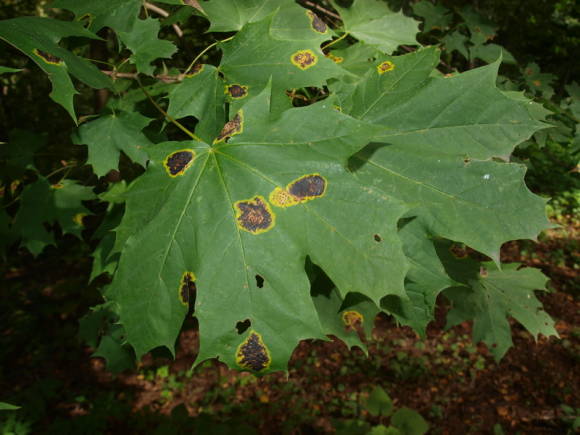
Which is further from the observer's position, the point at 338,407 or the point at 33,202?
the point at 338,407

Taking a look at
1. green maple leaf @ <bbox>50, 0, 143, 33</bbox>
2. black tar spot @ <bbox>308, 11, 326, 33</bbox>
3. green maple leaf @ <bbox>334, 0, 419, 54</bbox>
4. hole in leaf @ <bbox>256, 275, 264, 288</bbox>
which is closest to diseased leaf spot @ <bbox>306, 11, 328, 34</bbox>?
black tar spot @ <bbox>308, 11, 326, 33</bbox>

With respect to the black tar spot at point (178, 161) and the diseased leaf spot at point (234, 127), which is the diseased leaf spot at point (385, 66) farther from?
the black tar spot at point (178, 161)

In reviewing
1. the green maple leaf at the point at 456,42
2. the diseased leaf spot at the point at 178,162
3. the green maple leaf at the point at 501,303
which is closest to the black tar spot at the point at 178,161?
the diseased leaf spot at the point at 178,162

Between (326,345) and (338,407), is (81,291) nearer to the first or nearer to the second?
(326,345)

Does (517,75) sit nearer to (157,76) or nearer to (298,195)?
(157,76)

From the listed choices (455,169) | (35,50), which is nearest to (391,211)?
(455,169)

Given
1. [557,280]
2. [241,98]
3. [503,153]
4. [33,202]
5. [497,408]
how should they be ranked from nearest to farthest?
[503,153] < [241,98] < [33,202] < [497,408] < [557,280]

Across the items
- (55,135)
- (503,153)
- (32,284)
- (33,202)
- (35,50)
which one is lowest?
(32,284)

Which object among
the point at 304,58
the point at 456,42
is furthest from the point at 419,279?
the point at 456,42
